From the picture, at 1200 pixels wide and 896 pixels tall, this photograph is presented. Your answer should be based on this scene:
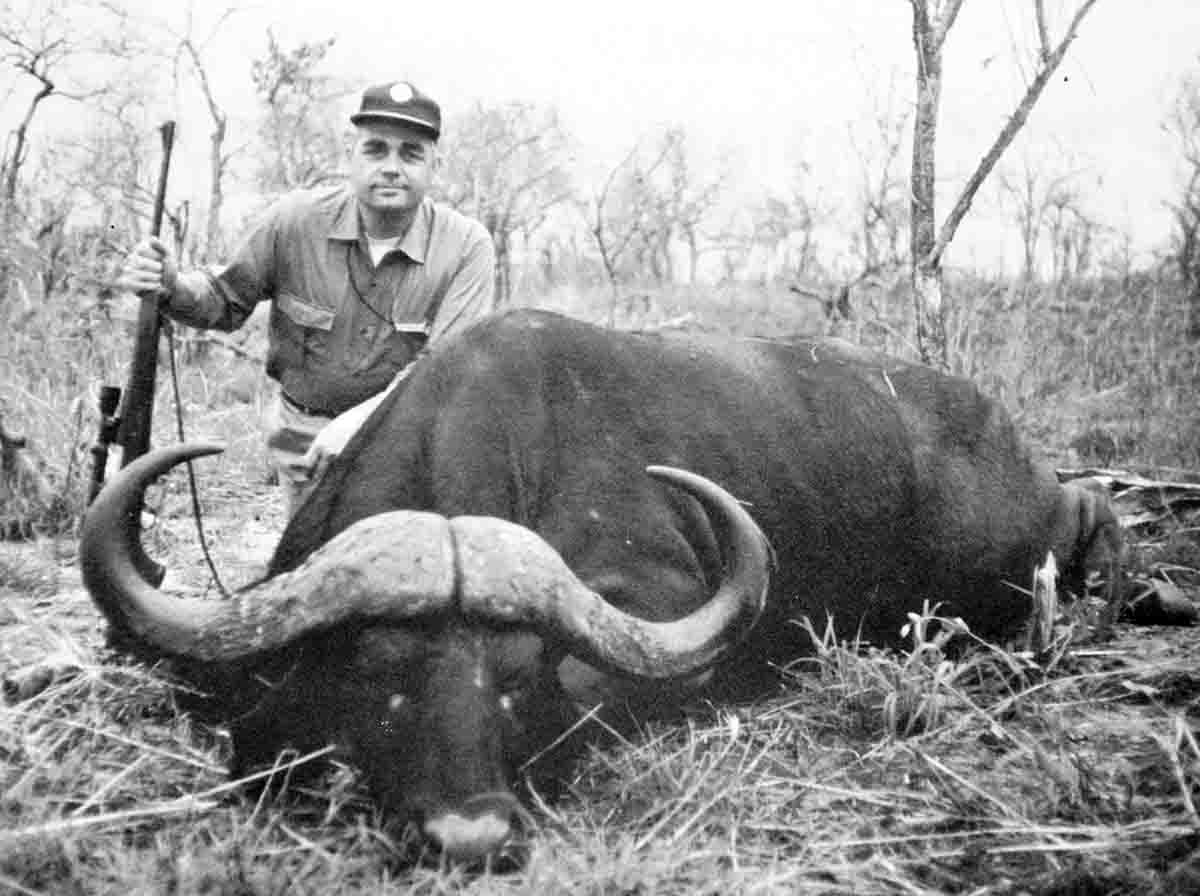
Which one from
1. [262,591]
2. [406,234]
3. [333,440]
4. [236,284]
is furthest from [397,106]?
[262,591]

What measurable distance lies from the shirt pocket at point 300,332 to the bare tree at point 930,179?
3.85 m

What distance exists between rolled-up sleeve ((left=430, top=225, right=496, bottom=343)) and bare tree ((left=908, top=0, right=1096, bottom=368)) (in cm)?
318

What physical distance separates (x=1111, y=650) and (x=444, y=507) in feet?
8.25

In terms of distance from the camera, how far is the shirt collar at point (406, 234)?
4.91m

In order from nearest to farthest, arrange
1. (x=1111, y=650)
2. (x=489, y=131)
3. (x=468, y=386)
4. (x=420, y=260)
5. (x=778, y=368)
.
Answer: (x=468, y=386), (x=1111, y=650), (x=778, y=368), (x=420, y=260), (x=489, y=131)

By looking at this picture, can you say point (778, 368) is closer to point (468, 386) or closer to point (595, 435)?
point (595, 435)

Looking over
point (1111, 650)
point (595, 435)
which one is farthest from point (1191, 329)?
point (595, 435)

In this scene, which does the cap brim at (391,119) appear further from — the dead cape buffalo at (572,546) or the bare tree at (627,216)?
the bare tree at (627,216)

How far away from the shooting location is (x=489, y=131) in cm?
3525

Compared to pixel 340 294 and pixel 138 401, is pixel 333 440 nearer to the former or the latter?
pixel 138 401

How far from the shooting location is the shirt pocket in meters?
4.84

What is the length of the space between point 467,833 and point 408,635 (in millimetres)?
458

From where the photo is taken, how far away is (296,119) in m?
27.3

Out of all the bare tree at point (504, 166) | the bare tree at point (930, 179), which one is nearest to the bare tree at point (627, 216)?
the bare tree at point (504, 166)
